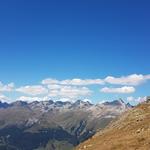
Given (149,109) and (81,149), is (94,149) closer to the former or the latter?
(81,149)

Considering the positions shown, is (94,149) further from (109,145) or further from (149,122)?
(149,122)

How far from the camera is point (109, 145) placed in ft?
175

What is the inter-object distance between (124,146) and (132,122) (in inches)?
740

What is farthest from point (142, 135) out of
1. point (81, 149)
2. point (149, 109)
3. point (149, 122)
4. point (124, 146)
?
point (149, 109)

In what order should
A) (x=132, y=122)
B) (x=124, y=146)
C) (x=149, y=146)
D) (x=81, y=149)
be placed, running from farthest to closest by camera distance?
(x=132, y=122) → (x=81, y=149) → (x=124, y=146) → (x=149, y=146)

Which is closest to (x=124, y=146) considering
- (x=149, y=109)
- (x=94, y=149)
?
(x=94, y=149)

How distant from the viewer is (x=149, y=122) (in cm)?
5806

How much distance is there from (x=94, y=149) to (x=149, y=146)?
1430 cm

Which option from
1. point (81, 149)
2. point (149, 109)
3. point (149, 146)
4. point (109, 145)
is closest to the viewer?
point (149, 146)

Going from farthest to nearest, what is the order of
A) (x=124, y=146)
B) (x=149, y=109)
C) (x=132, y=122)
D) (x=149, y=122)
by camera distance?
1. (x=149, y=109)
2. (x=132, y=122)
3. (x=149, y=122)
4. (x=124, y=146)

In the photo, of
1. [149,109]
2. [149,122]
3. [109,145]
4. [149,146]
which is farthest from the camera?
[149,109]

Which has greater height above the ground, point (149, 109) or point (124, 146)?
point (149, 109)

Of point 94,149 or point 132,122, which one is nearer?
point 94,149

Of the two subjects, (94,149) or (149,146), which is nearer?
(149,146)
